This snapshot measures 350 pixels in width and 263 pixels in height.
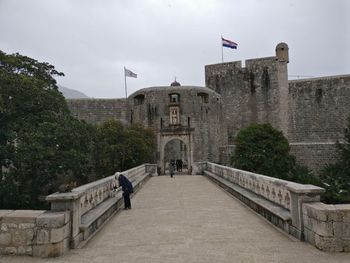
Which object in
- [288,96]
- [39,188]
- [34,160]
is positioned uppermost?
[288,96]

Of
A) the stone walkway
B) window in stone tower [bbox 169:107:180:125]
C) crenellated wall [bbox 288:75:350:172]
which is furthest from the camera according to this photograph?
crenellated wall [bbox 288:75:350:172]

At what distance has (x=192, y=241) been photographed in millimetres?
5230

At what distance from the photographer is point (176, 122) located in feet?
82.0

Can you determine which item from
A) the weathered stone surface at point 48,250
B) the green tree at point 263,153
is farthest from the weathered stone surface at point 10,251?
the green tree at point 263,153

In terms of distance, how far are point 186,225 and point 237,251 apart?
1835 mm

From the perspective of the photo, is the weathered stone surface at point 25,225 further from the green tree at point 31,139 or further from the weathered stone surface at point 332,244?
the green tree at point 31,139

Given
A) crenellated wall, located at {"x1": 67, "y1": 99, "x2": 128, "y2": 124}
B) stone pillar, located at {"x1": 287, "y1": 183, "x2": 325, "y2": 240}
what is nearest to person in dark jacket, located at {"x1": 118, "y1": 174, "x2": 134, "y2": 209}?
stone pillar, located at {"x1": 287, "y1": 183, "x2": 325, "y2": 240}

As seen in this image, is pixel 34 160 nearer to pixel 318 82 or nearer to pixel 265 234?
pixel 265 234

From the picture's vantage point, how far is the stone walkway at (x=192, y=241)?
14.4 feet

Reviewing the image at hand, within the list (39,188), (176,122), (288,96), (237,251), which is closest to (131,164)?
(176,122)

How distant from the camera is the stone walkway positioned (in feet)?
14.4

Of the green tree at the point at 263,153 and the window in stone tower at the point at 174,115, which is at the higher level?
the window in stone tower at the point at 174,115

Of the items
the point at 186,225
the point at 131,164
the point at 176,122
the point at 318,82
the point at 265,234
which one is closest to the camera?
the point at 265,234

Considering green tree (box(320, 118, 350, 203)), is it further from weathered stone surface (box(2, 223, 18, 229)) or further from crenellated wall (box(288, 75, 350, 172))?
weathered stone surface (box(2, 223, 18, 229))
